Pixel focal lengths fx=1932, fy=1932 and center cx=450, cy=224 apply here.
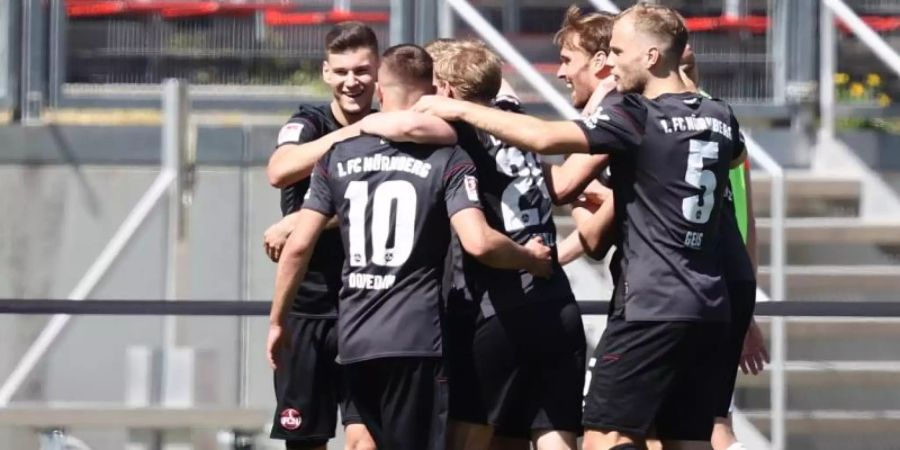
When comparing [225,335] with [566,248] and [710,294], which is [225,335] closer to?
[566,248]

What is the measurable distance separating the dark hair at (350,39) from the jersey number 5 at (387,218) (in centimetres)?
66

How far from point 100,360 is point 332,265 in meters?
2.23

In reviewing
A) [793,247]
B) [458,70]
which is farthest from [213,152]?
[458,70]

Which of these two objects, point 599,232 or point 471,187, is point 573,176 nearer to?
point 599,232

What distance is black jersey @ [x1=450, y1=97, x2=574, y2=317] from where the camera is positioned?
612 cm

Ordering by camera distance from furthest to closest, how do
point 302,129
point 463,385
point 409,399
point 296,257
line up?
1. point 302,129
2. point 463,385
3. point 296,257
4. point 409,399

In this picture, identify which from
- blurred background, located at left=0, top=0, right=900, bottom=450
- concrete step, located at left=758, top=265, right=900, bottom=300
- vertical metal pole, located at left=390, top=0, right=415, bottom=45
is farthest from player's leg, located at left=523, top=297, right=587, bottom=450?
vertical metal pole, located at left=390, top=0, right=415, bottom=45

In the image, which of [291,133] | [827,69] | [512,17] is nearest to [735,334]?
[291,133]

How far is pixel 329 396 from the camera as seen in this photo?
661 cm

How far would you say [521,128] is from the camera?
566 centimetres

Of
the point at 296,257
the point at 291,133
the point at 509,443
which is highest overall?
the point at 291,133

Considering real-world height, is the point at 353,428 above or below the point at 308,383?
below

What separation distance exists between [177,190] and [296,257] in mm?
3370

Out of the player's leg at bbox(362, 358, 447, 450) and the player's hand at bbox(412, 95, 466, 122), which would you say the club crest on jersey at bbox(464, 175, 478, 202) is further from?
the player's leg at bbox(362, 358, 447, 450)
